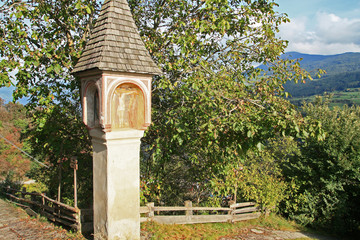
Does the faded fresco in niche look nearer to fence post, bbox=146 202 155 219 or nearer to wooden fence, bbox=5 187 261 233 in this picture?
→ wooden fence, bbox=5 187 261 233

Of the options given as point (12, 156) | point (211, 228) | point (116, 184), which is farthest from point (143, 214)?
point (12, 156)

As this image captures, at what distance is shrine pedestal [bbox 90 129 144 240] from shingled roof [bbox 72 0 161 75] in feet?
4.24

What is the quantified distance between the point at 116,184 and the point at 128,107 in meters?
1.59

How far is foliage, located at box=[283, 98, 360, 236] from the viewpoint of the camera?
41.8 ft

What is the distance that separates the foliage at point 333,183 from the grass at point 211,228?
1.31 meters

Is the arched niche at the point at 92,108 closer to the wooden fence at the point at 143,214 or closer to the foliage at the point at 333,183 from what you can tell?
the wooden fence at the point at 143,214

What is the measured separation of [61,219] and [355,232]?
12634mm

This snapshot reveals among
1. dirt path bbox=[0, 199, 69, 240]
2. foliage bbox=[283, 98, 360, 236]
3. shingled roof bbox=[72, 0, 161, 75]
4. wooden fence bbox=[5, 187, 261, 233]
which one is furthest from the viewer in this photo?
foliage bbox=[283, 98, 360, 236]

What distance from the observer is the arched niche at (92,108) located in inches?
225

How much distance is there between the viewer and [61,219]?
311 inches

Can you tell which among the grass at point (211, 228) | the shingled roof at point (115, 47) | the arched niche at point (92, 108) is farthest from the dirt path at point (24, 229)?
the shingled roof at point (115, 47)

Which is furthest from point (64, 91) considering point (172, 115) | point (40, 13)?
point (172, 115)

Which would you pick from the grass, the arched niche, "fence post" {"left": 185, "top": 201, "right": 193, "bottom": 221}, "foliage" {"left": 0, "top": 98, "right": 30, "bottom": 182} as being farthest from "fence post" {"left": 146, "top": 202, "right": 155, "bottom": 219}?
"foliage" {"left": 0, "top": 98, "right": 30, "bottom": 182}

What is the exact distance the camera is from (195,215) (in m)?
9.34
